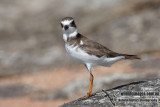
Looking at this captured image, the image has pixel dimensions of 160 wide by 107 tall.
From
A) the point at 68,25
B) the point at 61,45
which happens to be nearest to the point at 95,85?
the point at 68,25

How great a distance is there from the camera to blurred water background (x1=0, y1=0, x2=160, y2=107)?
63.6 feet

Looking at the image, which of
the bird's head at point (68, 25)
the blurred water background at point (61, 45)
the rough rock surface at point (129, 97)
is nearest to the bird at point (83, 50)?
the bird's head at point (68, 25)

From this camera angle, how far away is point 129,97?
1015 centimetres

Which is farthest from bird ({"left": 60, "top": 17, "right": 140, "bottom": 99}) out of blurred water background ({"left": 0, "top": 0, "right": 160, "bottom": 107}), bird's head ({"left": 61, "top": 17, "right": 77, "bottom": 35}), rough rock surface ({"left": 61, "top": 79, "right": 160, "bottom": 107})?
blurred water background ({"left": 0, "top": 0, "right": 160, "bottom": 107})

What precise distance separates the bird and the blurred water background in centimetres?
762

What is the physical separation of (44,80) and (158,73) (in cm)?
628

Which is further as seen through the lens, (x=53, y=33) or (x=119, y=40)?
(x=53, y=33)

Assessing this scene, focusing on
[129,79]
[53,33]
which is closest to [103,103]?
[129,79]

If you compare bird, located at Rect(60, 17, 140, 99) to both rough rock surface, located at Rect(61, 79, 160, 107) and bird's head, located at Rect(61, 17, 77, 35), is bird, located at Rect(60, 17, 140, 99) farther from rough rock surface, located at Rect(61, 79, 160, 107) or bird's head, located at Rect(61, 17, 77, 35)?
rough rock surface, located at Rect(61, 79, 160, 107)

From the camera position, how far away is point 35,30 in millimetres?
30969

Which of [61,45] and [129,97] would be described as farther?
[61,45]

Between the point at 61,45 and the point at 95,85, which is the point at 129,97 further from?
the point at 61,45

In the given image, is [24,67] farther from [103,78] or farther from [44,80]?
[103,78]

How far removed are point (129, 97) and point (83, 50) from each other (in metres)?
1.61
